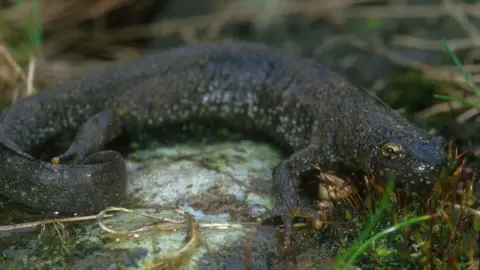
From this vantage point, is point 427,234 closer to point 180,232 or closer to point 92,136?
point 180,232

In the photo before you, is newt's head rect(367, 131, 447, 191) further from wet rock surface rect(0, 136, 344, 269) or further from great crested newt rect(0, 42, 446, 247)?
wet rock surface rect(0, 136, 344, 269)

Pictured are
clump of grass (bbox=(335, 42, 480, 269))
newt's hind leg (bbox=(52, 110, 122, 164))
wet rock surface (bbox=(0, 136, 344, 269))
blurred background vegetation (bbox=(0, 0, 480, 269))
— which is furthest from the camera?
blurred background vegetation (bbox=(0, 0, 480, 269))

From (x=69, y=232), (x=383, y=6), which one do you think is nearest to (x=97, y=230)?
(x=69, y=232)

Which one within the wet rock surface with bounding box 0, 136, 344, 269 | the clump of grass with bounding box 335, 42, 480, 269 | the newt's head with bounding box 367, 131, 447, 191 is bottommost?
the wet rock surface with bounding box 0, 136, 344, 269

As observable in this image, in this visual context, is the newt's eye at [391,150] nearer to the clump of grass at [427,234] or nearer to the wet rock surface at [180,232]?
the clump of grass at [427,234]

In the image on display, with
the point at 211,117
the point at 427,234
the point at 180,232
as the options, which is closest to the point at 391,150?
the point at 427,234

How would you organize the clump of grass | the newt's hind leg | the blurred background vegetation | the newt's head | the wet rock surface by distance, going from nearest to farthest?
the clump of grass, the wet rock surface, the newt's head, the newt's hind leg, the blurred background vegetation

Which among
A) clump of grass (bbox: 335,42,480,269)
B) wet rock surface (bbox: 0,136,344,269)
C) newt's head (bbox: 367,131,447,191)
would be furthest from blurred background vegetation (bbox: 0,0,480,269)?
clump of grass (bbox: 335,42,480,269)
